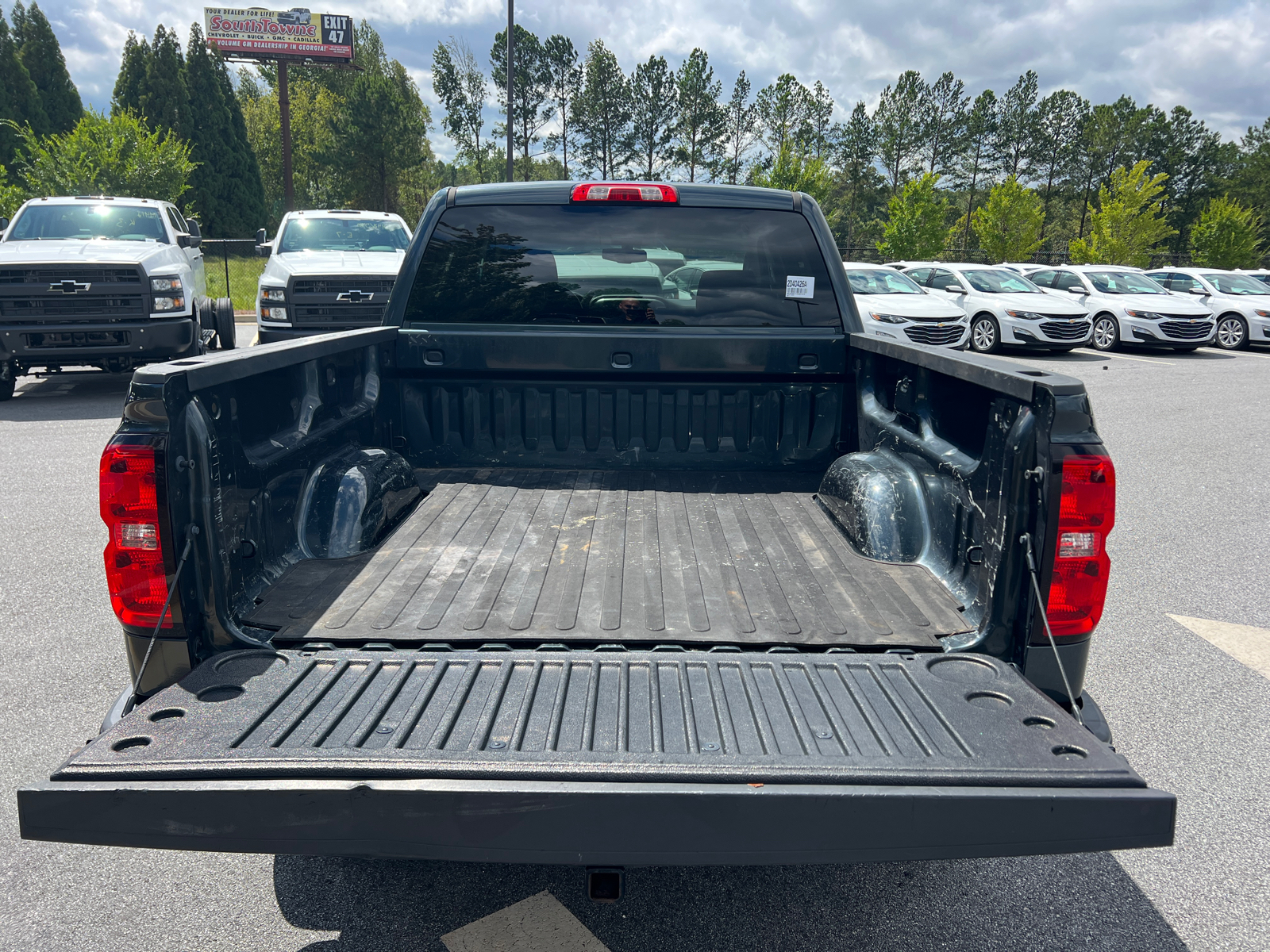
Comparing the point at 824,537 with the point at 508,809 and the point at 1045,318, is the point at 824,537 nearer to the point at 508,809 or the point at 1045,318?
the point at 508,809

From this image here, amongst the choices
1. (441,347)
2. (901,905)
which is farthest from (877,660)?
(441,347)

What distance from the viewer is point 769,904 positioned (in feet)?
8.11

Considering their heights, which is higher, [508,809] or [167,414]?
[167,414]

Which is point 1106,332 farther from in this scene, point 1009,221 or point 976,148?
point 976,148

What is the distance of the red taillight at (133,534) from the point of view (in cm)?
208

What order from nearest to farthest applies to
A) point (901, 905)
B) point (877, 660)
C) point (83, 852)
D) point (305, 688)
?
point (305, 688)
point (877, 660)
point (901, 905)
point (83, 852)

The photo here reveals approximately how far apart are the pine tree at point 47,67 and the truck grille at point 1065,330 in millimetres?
45268

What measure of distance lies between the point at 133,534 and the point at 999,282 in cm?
1939

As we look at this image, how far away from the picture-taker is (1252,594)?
5102 mm

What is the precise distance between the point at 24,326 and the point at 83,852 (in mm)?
9433

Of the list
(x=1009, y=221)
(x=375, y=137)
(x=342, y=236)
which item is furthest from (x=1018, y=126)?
(x=342, y=236)

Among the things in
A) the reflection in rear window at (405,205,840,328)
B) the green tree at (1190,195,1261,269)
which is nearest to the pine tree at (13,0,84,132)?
the reflection in rear window at (405,205,840,328)

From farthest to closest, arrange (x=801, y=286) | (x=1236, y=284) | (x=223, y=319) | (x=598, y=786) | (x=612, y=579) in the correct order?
(x=1236, y=284)
(x=223, y=319)
(x=801, y=286)
(x=612, y=579)
(x=598, y=786)

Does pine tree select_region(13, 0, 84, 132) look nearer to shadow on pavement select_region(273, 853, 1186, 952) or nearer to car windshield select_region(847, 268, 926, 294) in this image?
car windshield select_region(847, 268, 926, 294)
